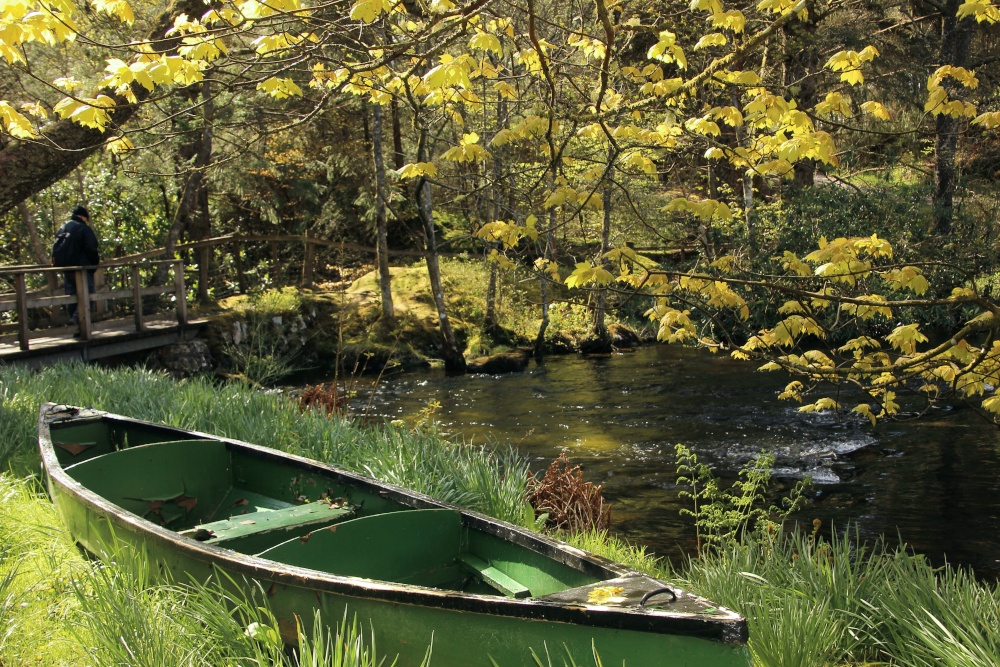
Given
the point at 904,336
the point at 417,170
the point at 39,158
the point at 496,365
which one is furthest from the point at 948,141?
the point at 39,158

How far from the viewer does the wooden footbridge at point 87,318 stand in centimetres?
1200

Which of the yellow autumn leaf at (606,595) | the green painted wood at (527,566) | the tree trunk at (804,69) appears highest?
the tree trunk at (804,69)

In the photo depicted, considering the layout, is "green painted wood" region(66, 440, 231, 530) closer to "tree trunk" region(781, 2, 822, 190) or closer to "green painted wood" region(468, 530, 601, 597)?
Result: "green painted wood" region(468, 530, 601, 597)

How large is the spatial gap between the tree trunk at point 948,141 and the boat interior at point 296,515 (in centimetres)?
1308

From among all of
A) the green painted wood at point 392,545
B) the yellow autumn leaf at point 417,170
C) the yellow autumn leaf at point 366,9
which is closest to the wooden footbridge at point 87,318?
the yellow autumn leaf at point 417,170

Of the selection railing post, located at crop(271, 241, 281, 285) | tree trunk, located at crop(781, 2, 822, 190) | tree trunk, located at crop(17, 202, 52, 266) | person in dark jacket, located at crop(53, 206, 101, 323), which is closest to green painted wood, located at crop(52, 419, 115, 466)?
person in dark jacket, located at crop(53, 206, 101, 323)

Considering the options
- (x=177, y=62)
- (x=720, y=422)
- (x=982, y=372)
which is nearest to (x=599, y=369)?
(x=720, y=422)

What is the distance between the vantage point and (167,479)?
5.69 metres

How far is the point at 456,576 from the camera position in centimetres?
422

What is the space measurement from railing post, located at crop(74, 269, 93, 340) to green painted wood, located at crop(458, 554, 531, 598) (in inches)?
420

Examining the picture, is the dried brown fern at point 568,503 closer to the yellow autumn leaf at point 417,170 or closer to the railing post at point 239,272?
the yellow autumn leaf at point 417,170

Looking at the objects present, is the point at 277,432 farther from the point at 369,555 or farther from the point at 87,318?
the point at 87,318

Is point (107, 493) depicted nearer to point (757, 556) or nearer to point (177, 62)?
point (177, 62)

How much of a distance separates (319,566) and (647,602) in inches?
71.6
